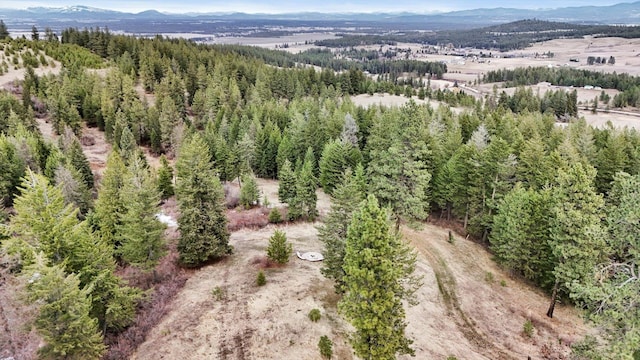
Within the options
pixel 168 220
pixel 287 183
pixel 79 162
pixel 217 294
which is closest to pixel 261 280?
pixel 217 294

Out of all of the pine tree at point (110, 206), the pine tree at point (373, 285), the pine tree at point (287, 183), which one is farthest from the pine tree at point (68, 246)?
the pine tree at point (287, 183)

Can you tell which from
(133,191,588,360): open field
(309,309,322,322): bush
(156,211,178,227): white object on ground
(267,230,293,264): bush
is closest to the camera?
(133,191,588,360): open field

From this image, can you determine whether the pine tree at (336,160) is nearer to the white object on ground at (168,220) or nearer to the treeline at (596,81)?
the white object on ground at (168,220)

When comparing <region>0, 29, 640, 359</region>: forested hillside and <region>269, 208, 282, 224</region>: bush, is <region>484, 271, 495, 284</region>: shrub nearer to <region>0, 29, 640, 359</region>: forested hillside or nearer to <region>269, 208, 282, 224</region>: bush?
<region>0, 29, 640, 359</region>: forested hillside

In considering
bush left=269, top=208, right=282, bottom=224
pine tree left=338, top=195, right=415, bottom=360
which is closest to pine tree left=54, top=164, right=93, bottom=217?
bush left=269, top=208, right=282, bottom=224

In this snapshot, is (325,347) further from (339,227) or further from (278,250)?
(278,250)

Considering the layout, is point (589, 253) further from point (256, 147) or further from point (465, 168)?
point (256, 147)

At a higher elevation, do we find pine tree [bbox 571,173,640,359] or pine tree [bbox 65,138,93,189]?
pine tree [bbox 571,173,640,359]
